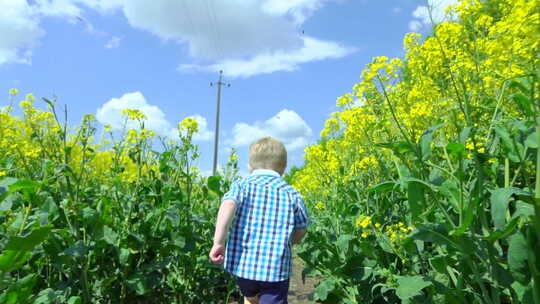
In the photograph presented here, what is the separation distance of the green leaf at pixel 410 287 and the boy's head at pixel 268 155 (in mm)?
1124

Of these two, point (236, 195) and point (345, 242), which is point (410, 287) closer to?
point (345, 242)

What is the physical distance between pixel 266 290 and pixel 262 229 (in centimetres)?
36

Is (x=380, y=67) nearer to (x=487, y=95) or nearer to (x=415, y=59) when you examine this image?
(x=415, y=59)

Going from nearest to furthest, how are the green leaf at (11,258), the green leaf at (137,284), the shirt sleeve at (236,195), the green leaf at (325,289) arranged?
the green leaf at (11,258) → the shirt sleeve at (236,195) → the green leaf at (137,284) → the green leaf at (325,289)

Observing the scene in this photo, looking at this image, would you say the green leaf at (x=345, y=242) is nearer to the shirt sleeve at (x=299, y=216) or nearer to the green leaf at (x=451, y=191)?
the shirt sleeve at (x=299, y=216)

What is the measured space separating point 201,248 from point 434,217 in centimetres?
198

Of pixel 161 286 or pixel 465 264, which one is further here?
pixel 161 286

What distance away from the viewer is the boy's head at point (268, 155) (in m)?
2.87

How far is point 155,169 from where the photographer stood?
322cm

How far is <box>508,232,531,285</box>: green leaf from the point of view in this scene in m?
1.65

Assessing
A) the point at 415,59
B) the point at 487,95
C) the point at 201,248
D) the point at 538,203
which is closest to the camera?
the point at 538,203

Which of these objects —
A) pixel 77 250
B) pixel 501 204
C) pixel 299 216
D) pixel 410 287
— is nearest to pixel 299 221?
pixel 299 216

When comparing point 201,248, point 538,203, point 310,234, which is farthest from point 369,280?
point 538,203

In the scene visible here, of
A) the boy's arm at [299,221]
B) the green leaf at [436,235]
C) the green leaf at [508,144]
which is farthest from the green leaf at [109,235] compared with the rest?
the green leaf at [508,144]
